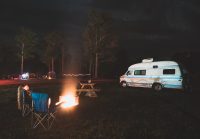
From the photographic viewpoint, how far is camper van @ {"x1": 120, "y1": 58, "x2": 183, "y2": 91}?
69.6 ft

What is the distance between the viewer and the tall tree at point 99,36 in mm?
47312

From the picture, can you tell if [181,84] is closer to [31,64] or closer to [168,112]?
[168,112]

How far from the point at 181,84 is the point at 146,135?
1359 cm

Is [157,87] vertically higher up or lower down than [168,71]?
lower down

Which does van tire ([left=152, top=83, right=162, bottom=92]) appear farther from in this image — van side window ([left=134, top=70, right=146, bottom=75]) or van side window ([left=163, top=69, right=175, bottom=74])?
van side window ([left=134, top=70, right=146, bottom=75])

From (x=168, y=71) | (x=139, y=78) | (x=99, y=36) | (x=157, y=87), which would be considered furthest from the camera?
(x=99, y=36)

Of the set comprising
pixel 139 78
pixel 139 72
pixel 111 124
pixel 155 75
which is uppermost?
pixel 139 72

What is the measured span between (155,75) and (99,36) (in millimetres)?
26589

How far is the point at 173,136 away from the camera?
7.99 metres

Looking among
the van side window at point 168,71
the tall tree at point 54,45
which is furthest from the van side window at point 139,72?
the tall tree at point 54,45

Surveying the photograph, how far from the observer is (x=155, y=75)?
22.8 meters

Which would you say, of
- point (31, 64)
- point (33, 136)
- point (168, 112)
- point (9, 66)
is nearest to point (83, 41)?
point (9, 66)

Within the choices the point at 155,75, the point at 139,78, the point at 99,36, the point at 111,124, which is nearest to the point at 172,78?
the point at 155,75

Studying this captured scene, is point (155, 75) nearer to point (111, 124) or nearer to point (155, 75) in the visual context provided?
point (155, 75)
